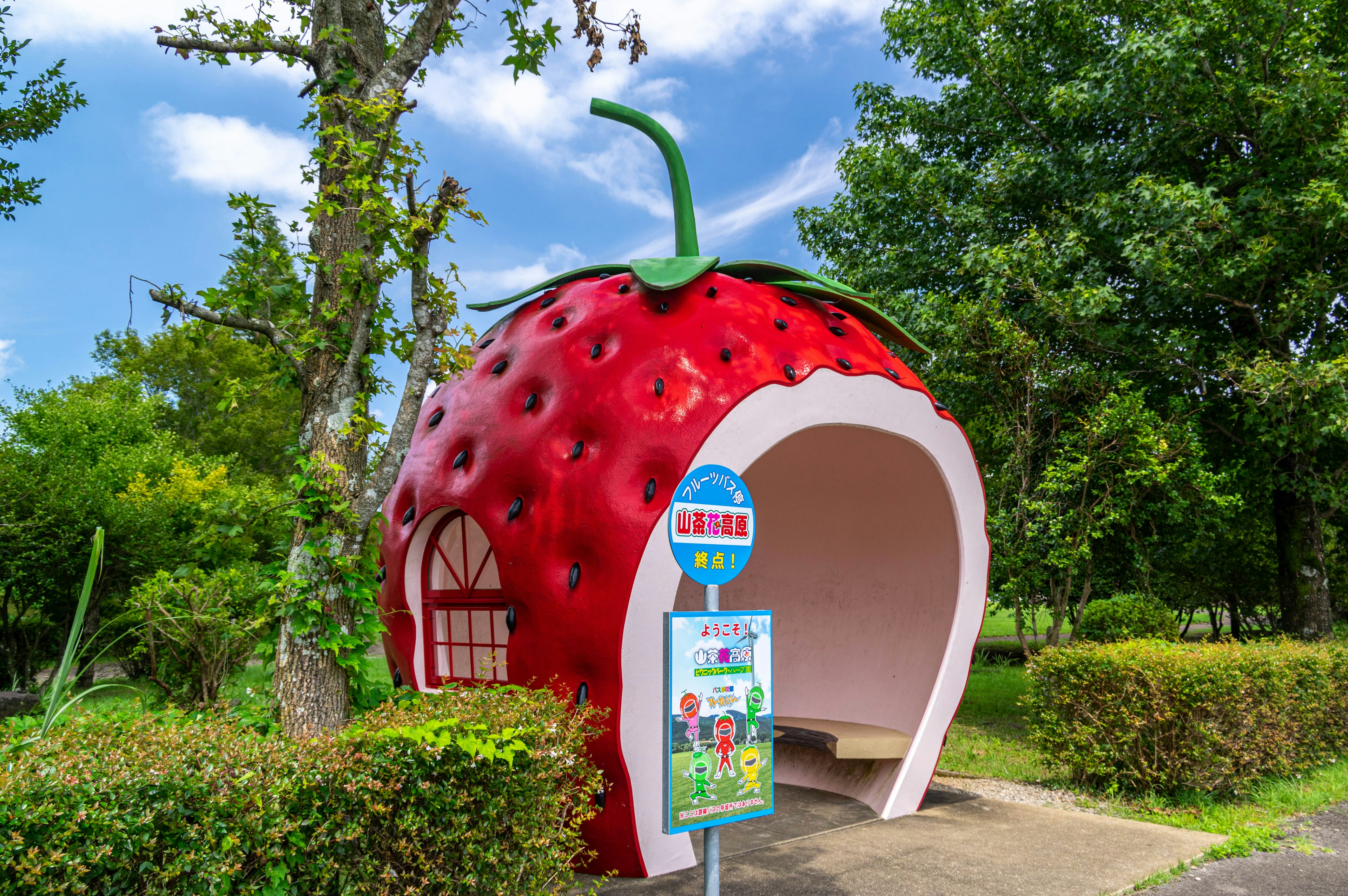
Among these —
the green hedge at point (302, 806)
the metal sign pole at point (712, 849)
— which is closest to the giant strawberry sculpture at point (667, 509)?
the green hedge at point (302, 806)

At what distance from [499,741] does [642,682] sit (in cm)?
148

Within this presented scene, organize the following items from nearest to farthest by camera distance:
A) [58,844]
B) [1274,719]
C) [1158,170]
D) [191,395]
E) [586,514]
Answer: [58,844]
[586,514]
[1274,719]
[1158,170]
[191,395]

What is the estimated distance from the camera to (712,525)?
12.3 ft

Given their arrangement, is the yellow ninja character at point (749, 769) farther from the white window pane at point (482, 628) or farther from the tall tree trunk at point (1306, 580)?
the tall tree trunk at point (1306, 580)

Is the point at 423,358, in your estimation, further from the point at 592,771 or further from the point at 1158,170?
the point at 1158,170

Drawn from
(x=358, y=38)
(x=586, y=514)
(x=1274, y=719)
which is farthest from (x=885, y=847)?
(x=358, y=38)

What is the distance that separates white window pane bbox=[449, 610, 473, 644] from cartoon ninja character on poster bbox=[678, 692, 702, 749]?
3.46m

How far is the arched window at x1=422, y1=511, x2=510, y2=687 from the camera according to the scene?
6043mm

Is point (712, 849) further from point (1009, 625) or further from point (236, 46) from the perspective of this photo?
point (1009, 625)

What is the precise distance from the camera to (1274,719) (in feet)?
23.6

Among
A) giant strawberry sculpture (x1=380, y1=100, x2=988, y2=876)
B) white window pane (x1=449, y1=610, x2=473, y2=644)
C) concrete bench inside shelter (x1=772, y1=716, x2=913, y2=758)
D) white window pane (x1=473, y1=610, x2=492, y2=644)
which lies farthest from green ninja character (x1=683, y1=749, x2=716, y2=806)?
white window pane (x1=473, y1=610, x2=492, y2=644)

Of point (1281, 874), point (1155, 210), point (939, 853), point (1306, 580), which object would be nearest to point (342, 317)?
point (939, 853)

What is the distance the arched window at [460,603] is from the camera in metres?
6.04

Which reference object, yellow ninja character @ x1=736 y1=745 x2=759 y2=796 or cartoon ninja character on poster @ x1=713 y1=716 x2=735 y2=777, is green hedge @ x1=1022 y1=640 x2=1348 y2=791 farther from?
cartoon ninja character on poster @ x1=713 y1=716 x2=735 y2=777
